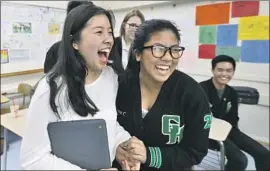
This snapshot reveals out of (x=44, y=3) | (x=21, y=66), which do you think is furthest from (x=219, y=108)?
(x=44, y=3)

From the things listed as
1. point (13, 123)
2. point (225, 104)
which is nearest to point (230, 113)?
point (225, 104)

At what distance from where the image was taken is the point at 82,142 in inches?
18.1

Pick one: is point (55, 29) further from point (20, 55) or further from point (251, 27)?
point (251, 27)

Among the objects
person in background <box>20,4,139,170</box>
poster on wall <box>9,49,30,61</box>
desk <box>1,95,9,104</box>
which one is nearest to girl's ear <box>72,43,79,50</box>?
person in background <box>20,4,139,170</box>

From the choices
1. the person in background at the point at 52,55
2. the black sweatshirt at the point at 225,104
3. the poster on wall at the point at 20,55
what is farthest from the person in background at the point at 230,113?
the poster on wall at the point at 20,55

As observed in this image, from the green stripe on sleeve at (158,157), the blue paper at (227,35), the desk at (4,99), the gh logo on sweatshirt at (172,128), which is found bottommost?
the desk at (4,99)

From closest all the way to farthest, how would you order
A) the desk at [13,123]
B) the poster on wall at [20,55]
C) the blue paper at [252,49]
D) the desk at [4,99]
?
1. the blue paper at [252,49]
2. the poster on wall at [20,55]
3. the desk at [13,123]
4. the desk at [4,99]

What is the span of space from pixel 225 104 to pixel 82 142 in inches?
19.0

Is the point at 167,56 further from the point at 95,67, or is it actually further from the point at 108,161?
the point at 108,161

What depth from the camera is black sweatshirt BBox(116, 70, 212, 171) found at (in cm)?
60

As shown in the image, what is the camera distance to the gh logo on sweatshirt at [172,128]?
60 centimetres

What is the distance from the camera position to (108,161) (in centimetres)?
51

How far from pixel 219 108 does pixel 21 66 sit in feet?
2.90

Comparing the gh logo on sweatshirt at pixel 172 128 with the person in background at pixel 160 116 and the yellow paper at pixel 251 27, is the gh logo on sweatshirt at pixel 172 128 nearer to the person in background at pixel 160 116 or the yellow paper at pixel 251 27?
the person in background at pixel 160 116
